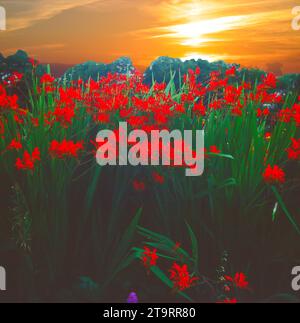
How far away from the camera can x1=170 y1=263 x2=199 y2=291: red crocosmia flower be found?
6.83 ft

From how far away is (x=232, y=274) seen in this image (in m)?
2.26

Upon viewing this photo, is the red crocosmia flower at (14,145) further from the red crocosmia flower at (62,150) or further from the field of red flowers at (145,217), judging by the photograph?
the red crocosmia flower at (62,150)

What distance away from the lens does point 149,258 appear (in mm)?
2105

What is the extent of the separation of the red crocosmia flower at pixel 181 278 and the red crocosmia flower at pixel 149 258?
0.09 meters

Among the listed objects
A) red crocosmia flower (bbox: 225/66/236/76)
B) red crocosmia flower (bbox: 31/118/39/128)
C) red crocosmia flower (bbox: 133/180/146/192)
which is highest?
red crocosmia flower (bbox: 225/66/236/76)

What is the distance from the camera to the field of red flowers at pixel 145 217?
84.9 inches

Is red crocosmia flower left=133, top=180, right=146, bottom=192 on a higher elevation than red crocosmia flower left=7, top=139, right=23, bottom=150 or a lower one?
lower

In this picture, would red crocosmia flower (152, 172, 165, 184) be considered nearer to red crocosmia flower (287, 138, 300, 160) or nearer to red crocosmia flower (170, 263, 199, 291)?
red crocosmia flower (170, 263, 199, 291)

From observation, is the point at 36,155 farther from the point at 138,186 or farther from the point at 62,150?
the point at 138,186

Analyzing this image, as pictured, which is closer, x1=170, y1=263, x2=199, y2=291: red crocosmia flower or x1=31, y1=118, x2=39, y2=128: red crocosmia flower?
x1=170, y1=263, x2=199, y2=291: red crocosmia flower

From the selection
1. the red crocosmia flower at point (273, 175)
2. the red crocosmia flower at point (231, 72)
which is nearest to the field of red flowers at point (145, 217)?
the red crocosmia flower at point (273, 175)

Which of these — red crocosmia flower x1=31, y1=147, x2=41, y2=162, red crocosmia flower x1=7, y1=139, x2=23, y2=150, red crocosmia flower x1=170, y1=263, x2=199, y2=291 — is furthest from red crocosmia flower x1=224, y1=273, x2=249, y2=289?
red crocosmia flower x1=7, y1=139, x2=23, y2=150

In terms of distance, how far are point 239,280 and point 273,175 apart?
49 cm
